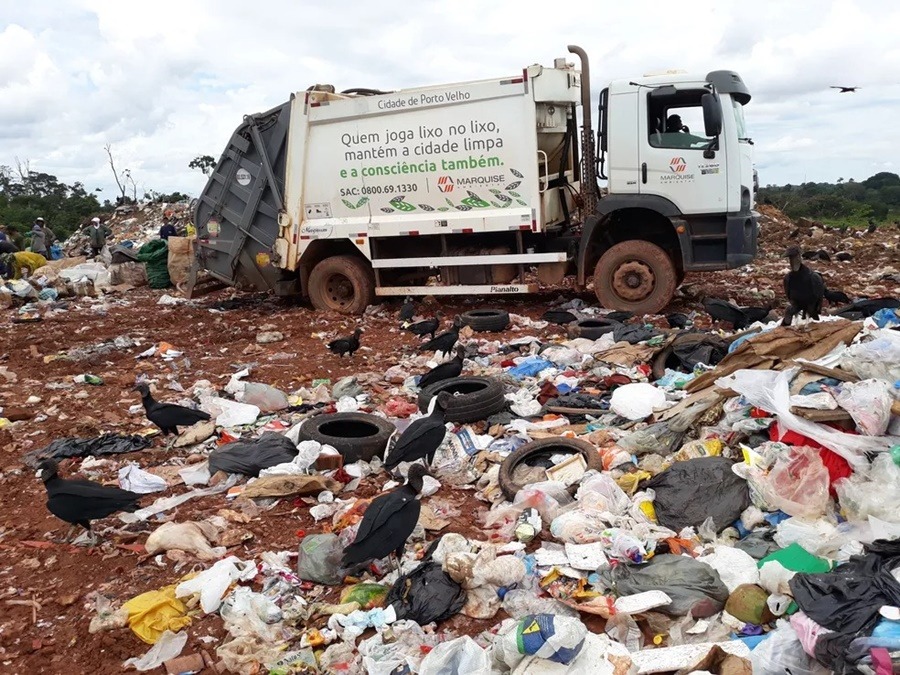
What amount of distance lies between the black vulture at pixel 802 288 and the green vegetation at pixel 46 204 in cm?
2247

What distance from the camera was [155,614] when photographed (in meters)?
3.19

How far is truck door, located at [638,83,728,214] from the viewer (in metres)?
7.58

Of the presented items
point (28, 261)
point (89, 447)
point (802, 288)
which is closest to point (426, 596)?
point (89, 447)

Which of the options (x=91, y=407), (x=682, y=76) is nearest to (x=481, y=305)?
(x=682, y=76)

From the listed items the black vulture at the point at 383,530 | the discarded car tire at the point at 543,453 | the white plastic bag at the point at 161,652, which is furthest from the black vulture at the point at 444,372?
the white plastic bag at the point at 161,652

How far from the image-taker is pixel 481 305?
974cm

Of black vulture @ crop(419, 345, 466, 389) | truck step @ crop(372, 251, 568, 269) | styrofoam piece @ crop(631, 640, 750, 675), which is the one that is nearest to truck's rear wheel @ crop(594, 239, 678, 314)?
truck step @ crop(372, 251, 568, 269)

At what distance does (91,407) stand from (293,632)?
4.11m

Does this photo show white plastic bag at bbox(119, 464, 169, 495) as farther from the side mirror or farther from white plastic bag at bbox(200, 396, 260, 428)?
the side mirror

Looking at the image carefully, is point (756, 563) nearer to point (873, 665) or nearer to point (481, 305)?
point (873, 665)

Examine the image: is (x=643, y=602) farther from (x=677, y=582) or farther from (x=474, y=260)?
(x=474, y=260)

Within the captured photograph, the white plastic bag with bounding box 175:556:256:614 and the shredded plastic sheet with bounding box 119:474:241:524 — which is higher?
the shredded plastic sheet with bounding box 119:474:241:524

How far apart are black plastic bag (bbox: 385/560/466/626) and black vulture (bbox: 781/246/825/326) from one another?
4.19 meters

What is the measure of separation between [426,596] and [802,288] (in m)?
4.49
